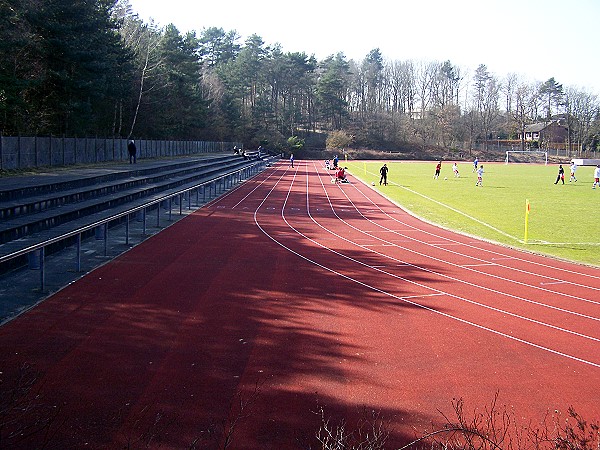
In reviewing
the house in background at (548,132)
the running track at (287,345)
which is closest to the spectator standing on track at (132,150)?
the running track at (287,345)

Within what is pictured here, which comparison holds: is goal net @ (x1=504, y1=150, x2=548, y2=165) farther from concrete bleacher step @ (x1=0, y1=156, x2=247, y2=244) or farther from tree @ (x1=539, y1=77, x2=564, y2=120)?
concrete bleacher step @ (x1=0, y1=156, x2=247, y2=244)

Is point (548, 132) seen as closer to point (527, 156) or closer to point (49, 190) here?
point (527, 156)

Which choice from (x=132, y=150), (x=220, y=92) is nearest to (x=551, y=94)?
(x=220, y=92)

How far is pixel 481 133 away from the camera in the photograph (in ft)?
412

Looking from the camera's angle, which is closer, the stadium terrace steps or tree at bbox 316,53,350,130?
the stadium terrace steps

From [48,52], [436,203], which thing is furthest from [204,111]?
[436,203]

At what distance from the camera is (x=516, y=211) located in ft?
93.3

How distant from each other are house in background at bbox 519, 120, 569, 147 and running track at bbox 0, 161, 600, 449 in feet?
386

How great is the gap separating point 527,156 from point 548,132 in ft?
70.0

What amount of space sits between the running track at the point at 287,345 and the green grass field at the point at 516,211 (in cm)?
316

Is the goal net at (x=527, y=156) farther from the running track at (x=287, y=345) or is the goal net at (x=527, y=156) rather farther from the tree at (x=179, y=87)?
the running track at (x=287, y=345)

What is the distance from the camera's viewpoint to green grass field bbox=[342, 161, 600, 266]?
19688 millimetres

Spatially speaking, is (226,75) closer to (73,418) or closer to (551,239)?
(551,239)

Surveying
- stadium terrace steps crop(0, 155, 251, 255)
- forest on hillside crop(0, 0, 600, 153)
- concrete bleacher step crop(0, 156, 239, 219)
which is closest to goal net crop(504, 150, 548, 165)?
forest on hillside crop(0, 0, 600, 153)
